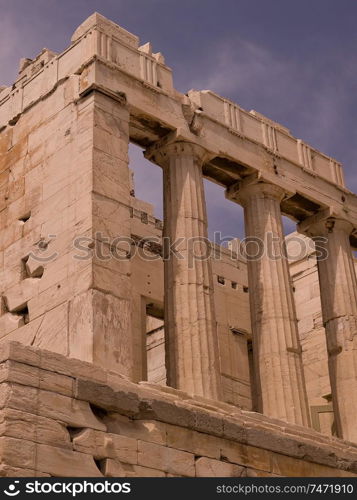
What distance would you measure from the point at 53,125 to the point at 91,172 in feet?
→ 6.70

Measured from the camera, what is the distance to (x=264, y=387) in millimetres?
17406

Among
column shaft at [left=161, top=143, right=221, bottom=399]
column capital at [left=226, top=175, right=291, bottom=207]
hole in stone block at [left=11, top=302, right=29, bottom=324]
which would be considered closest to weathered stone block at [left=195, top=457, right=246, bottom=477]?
column shaft at [left=161, top=143, right=221, bottom=399]

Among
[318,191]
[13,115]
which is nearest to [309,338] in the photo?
[318,191]

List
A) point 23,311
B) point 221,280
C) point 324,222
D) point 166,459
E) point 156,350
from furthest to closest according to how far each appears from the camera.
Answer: point 221,280, point 156,350, point 324,222, point 23,311, point 166,459

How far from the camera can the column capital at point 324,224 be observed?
2077cm

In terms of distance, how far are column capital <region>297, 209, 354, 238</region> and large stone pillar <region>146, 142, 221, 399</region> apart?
384 centimetres

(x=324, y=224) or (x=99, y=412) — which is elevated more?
(x=324, y=224)

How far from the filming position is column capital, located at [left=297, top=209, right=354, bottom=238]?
20766 millimetres

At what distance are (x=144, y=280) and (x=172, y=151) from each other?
4.22 metres

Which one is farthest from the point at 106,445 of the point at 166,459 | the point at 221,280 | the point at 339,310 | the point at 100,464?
the point at 221,280

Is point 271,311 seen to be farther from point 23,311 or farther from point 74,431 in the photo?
point 74,431

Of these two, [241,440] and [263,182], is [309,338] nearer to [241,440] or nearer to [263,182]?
[263,182]

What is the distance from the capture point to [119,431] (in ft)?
40.7

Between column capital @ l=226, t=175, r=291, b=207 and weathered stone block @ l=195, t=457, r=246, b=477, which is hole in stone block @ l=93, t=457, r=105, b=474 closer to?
weathered stone block @ l=195, t=457, r=246, b=477
